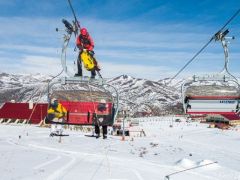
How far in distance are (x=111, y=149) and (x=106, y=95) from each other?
91.4 ft

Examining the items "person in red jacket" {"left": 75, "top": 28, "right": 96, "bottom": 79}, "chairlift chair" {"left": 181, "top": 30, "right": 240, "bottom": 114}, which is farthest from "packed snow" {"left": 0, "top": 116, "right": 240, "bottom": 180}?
"person in red jacket" {"left": 75, "top": 28, "right": 96, "bottom": 79}

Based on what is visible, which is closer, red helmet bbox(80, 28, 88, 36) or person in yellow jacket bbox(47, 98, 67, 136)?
red helmet bbox(80, 28, 88, 36)

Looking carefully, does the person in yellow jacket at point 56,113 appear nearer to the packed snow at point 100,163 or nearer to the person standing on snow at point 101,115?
the person standing on snow at point 101,115

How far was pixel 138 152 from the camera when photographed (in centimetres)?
4288

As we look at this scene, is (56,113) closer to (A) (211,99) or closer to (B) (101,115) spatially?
(B) (101,115)

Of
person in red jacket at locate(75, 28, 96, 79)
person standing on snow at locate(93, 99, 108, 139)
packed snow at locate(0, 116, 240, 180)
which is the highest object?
person in red jacket at locate(75, 28, 96, 79)

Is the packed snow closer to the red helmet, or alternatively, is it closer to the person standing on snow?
the person standing on snow

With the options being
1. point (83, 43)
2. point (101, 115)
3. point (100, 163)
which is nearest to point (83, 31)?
point (83, 43)

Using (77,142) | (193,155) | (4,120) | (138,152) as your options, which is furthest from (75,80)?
(4,120)

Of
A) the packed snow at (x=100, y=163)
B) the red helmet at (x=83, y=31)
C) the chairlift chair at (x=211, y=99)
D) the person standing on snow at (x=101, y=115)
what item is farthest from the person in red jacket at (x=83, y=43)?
the packed snow at (x=100, y=163)

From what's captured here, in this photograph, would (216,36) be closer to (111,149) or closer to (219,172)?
(219,172)

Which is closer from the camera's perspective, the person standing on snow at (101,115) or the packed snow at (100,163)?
the person standing on snow at (101,115)

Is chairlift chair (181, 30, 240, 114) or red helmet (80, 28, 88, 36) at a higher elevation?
red helmet (80, 28, 88, 36)

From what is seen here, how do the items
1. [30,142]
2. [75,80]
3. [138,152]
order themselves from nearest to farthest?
[75,80]
[138,152]
[30,142]
